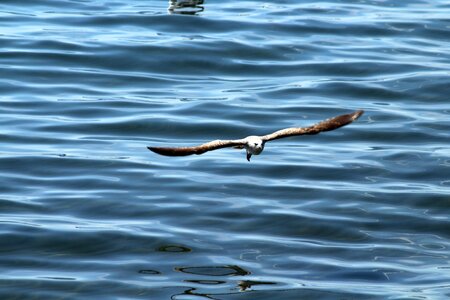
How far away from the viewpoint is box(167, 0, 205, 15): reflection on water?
85.2 feet

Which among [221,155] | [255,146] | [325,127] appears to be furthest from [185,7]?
[325,127]

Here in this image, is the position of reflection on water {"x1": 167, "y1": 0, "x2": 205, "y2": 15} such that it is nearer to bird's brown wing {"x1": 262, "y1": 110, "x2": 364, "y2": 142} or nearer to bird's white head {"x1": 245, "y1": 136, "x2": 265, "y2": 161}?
bird's white head {"x1": 245, "y1": 136, "x2": 265, "y2": 161}

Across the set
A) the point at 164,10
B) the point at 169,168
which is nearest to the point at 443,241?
the point at 169,168

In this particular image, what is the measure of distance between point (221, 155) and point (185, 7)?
384 inches

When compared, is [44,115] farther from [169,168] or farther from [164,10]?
[164,10]

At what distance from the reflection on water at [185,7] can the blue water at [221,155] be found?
13 centimetres

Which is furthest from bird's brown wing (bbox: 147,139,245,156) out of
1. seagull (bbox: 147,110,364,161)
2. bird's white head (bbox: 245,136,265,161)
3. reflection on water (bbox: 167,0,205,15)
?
reflection on water (bbox: 167,0,205,15)

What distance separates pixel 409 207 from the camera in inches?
595

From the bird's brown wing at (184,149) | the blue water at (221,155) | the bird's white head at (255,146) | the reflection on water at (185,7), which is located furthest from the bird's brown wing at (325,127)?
the reflection on water at (185,7)

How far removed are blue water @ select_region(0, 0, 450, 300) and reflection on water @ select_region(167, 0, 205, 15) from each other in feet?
0.44

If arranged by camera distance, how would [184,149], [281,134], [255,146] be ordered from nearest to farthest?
[184,149] → [281,134] → [255,146]

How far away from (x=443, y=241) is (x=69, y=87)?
8409 mm

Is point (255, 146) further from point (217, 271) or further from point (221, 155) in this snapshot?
point (221, 155)

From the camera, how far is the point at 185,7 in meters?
26.5
